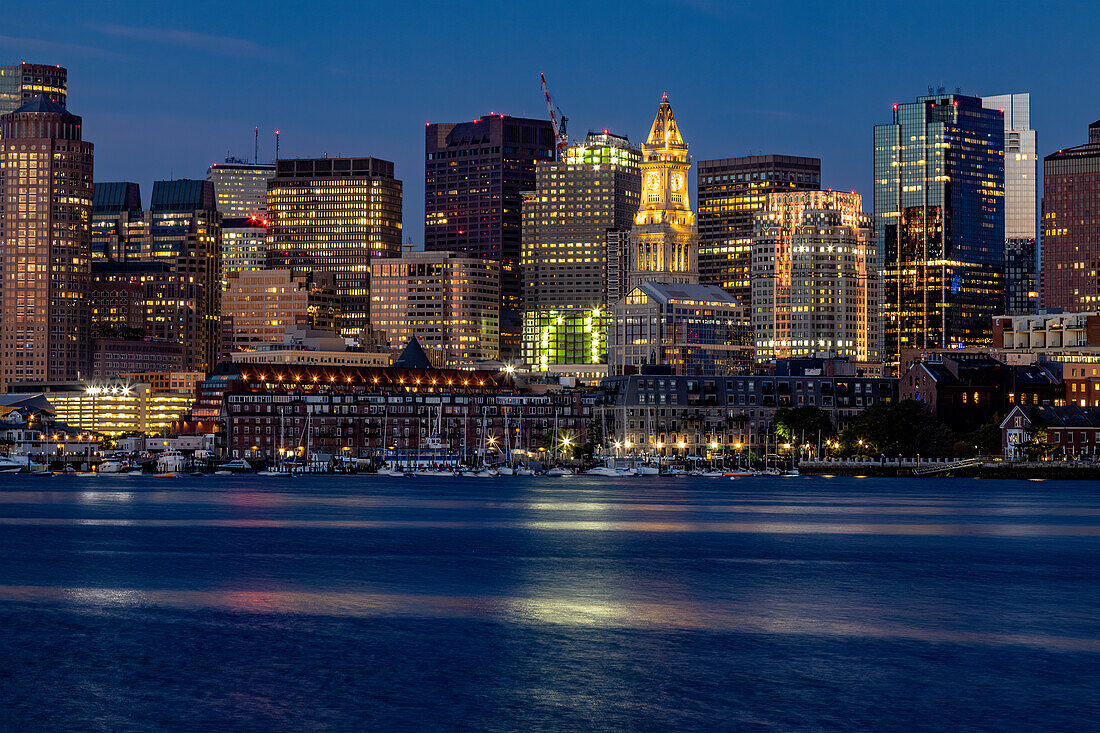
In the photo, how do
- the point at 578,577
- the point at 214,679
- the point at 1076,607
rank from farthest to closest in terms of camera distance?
the point at 578,577, the point at 1076,607, the point at 214,679

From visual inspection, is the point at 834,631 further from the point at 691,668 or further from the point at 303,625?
the point at 303,625

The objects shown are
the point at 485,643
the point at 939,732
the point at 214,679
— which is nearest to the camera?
the point at 939,732

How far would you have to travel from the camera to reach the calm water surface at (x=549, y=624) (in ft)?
172

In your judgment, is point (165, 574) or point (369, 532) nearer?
point (165, 574)

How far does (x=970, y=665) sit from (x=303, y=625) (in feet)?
86.6

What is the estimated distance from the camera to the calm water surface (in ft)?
172

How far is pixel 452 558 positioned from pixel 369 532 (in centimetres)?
2053

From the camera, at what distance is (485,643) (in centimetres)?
6419

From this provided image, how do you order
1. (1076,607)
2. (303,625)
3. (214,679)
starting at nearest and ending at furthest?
1. (214,679)
2. (303,625)
3. (1076,607)

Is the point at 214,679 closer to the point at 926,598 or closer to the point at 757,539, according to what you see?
the point at 926,598

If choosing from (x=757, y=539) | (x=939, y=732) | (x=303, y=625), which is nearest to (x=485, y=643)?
(x=303, y=625)

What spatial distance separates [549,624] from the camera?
2717 inches

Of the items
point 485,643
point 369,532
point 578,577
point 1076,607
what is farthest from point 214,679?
point 369,532

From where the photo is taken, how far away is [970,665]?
195ft
